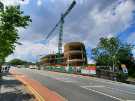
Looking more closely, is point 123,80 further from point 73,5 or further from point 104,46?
point 73,5

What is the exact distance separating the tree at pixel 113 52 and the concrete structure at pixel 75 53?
54.0 metres

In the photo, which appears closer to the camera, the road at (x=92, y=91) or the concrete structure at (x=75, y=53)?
the road at (x=92, y=91)

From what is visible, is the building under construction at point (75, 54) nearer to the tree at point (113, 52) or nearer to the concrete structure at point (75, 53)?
the concrete structure at point (75, 53)

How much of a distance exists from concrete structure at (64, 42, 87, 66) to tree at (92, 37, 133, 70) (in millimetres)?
→ 54047

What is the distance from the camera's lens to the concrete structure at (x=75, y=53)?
506ft

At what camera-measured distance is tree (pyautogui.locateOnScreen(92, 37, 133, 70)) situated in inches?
3588

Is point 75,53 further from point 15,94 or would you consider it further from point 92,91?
point 15,94

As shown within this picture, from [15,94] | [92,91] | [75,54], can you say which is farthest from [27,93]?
[75,54]

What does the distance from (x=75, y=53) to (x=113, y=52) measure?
62.0 meters

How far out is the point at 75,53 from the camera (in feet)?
510

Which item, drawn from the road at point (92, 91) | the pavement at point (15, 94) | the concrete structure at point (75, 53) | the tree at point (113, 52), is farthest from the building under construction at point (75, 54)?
the pavement at point (15, 94)

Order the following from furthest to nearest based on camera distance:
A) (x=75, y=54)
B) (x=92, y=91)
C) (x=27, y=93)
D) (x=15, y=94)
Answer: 1. (x=75, y=54)
2. (x=92, y=91)
3. (x=27, y=93)
4. (x=15, y=94)

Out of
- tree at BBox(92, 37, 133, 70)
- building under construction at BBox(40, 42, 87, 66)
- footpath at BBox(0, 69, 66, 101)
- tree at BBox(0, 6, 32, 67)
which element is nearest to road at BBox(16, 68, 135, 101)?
footpath at BBox(0, 69, 66, 101)

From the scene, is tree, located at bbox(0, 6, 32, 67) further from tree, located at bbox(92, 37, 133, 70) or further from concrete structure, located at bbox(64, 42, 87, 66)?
concrete structure, located at bbox(64, 42, 87, 66)
